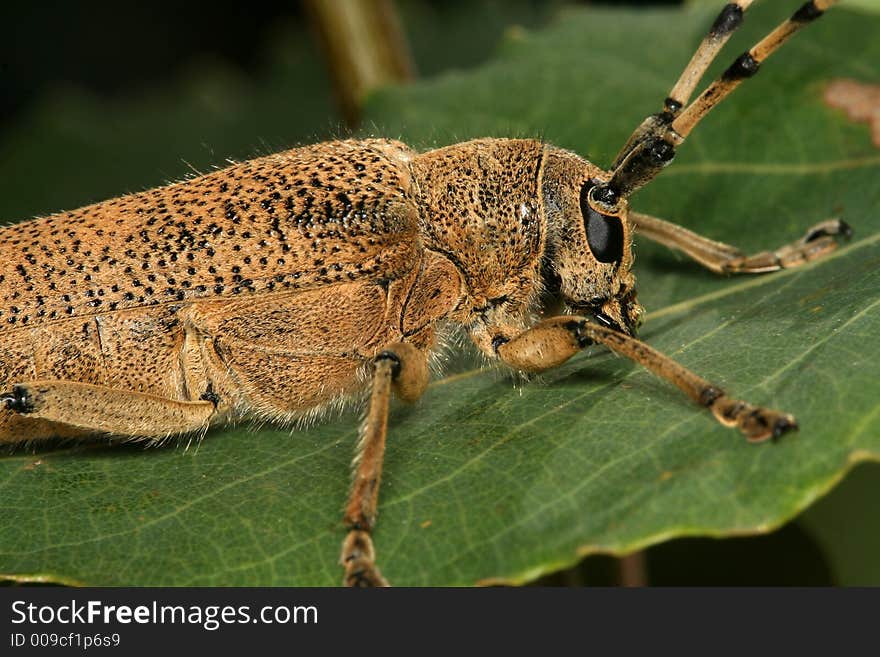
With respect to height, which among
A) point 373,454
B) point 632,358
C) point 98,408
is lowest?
point 373,454

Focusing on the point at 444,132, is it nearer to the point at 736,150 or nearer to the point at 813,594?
the point at 736,150

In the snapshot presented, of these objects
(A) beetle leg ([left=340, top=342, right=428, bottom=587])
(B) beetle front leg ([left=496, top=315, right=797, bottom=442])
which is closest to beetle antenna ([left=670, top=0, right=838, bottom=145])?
(B) beetle front leg ([left=496, top=315, right=797, bottom=442])

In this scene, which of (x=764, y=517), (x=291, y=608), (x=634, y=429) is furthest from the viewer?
(x=634, y=429)

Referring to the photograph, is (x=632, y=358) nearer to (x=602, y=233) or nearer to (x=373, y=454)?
(x=602, y=233)

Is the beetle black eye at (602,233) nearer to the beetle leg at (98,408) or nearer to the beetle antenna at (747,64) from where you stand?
the beetle antenna at (747,64)

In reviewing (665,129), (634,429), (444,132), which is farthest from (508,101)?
(634,429)

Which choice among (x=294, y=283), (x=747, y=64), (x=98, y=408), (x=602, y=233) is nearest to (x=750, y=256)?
(x=602, y=233)
